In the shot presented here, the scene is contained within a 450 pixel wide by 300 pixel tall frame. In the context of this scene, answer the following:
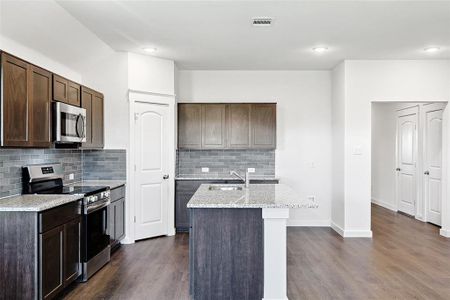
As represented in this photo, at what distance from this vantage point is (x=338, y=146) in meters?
5.60

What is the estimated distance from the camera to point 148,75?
5102 millimetres

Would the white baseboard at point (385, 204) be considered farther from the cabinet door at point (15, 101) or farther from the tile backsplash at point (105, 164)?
the cabinet door at point (15, 101)

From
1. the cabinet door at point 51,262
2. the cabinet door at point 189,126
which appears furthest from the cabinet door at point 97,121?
the cabinet door at point 51,262

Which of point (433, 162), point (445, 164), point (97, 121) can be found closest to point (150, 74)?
point (97, 121)

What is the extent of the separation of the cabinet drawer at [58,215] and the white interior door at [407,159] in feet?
20.8

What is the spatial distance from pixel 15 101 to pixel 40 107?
37 cm

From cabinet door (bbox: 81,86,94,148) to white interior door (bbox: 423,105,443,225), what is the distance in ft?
18.5

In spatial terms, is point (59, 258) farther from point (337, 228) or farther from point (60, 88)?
point (337, 228)

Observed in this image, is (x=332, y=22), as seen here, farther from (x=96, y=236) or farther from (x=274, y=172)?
(x=96, y=236)

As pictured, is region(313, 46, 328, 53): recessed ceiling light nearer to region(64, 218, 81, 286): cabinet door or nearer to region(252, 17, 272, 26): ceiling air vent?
region(252, 17, 272, 26): ceiling air vent

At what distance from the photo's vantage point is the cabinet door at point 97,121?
4508 mm

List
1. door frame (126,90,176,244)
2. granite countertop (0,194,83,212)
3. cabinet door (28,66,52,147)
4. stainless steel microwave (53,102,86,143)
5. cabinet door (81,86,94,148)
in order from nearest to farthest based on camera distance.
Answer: granite countertop (0,194,83,212), cabinet door (28,66,52,147), stainless steel microwave (53,102,86,143), cabinet door (81,86,94,148), door frame (126,90,176,244)

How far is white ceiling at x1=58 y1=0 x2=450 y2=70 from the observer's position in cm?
335

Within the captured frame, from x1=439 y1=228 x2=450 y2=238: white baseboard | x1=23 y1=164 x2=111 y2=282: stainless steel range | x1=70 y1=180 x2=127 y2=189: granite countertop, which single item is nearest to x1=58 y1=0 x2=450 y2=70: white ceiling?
x1=23 y1=164 x2=111 y2=282: stainless steel range
